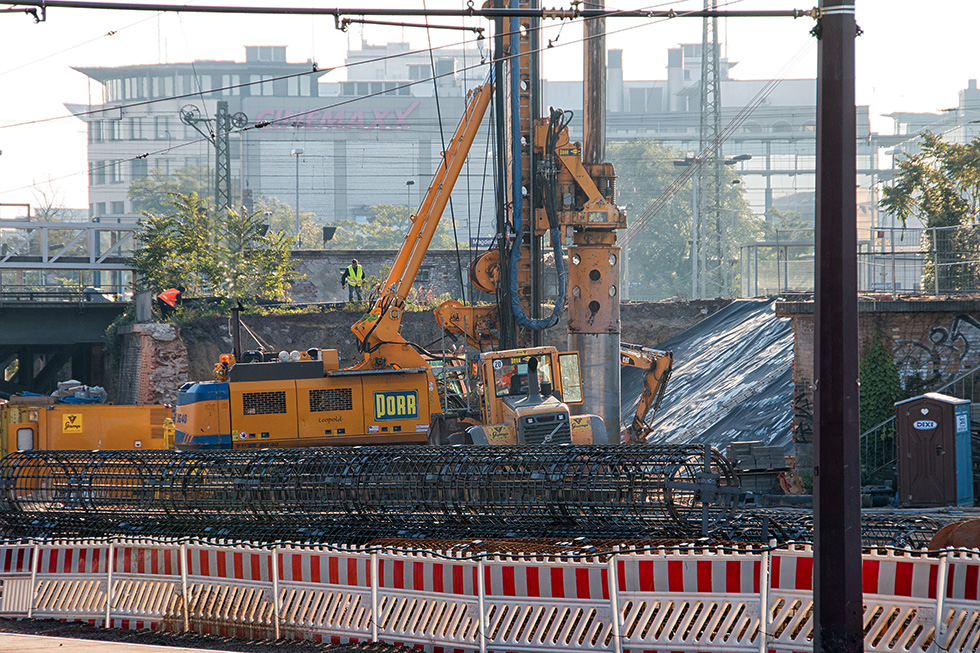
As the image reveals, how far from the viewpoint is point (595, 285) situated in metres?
21.9

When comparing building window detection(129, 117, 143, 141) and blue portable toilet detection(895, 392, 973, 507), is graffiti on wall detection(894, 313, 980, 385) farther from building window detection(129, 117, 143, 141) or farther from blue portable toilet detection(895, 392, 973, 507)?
building window detection(129, 117, 143, 141)

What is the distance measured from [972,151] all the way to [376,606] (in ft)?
88.4

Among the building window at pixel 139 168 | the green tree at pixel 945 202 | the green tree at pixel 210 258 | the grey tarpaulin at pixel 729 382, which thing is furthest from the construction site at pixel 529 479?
the building window at pixel 139 168

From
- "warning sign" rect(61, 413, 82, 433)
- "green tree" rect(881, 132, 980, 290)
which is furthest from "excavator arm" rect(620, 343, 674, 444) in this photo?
"warning sign" rect(61, 413, 82, 433)

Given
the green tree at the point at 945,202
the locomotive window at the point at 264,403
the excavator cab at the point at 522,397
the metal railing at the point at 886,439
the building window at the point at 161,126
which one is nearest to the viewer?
the excavator cab at the point at 522,397

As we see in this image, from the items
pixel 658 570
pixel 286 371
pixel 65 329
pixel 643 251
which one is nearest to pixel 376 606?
pixel 658 570

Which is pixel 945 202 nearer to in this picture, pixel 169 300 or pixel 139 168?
pixel 169 300

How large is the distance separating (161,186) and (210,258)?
88755 mm

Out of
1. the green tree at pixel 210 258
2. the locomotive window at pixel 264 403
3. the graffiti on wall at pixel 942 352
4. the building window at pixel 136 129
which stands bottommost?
the locomotive window at pixel 264 403

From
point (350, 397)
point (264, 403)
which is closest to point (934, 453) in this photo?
point (350, 397)

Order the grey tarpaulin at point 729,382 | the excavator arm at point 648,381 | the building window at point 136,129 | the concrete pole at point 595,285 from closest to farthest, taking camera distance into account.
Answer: the concrete pole at point 595,285
the excavator arm at point 648,381
the grey tarpaulin at point 729,382
the building window at point 136,129

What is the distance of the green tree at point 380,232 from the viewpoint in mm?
111312

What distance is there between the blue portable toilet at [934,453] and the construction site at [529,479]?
0.04 meters

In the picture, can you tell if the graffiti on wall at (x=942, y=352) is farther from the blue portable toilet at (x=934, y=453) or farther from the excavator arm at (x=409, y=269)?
the excavator arm at (x=409, y=269)
